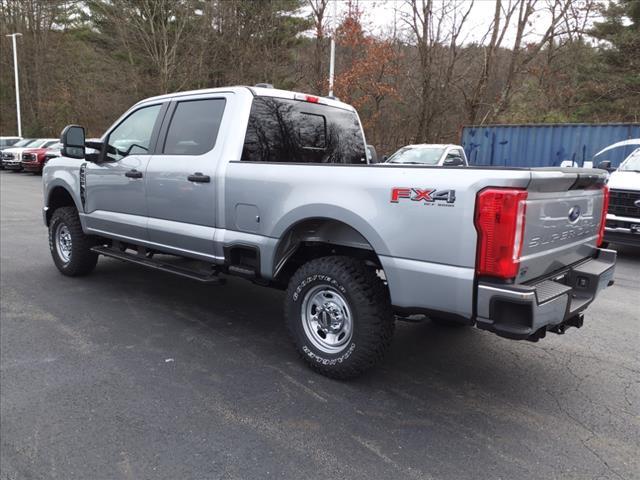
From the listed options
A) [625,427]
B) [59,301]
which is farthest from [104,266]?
[625,427]

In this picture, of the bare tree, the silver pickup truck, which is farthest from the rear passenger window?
the bare tree

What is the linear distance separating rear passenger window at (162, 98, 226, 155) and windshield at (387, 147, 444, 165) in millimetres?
9584

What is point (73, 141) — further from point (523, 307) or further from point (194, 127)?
point (523, 307)

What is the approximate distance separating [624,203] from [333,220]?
22.2 ft

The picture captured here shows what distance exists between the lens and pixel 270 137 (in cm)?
442

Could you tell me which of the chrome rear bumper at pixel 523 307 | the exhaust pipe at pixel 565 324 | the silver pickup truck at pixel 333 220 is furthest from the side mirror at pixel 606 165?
the chrome rear bumper at pixel 523 307

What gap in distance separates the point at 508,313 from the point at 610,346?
2.28 m

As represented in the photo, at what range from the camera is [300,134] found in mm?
4672

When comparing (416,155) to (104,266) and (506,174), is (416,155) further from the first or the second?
(506,174)

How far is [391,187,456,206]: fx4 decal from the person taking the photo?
9.33 feet

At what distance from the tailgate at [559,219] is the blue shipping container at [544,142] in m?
9.60

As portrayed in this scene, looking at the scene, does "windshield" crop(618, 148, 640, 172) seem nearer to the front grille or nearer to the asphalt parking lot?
the front grille

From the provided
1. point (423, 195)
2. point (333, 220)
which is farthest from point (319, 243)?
point (423, 195)

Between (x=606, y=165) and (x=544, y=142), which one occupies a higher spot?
(x=544, y=142)
